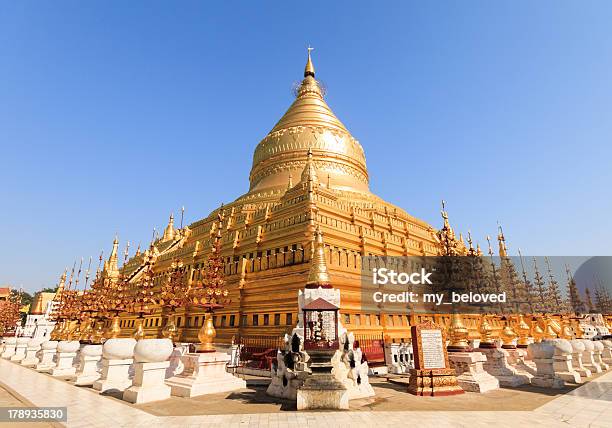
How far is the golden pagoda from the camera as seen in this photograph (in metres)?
19.9

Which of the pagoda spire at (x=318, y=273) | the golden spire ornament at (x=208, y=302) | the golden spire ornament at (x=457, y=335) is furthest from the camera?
the pagoda spire at (x=318, y=273)

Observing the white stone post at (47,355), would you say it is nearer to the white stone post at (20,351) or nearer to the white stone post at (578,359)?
the white stone post at (20,351)

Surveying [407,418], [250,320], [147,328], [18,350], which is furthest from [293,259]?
[18,350]

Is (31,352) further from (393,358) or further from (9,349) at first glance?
(393,358)

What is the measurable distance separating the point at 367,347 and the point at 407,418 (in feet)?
29.2

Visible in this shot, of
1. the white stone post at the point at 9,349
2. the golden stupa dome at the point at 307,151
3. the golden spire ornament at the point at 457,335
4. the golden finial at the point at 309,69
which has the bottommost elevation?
the white stone post at the point at 9,349

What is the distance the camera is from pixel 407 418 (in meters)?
7.81

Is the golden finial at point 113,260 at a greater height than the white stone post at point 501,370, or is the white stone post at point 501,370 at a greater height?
Result: the golden finial at point 113,260

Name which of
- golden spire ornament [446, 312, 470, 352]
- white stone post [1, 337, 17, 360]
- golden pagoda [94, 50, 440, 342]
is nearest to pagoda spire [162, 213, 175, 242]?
golden pagoda [94, 50, 440, 342]

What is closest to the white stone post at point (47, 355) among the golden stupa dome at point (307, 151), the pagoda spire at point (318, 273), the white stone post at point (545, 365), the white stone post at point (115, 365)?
the white stone post at point (115, 365)

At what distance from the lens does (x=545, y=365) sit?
42.0 feet

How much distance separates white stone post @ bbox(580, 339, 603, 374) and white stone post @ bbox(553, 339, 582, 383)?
3.56 metres

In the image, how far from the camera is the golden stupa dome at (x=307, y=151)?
34312 mm

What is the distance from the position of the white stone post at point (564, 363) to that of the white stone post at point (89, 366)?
1815 centimetres
